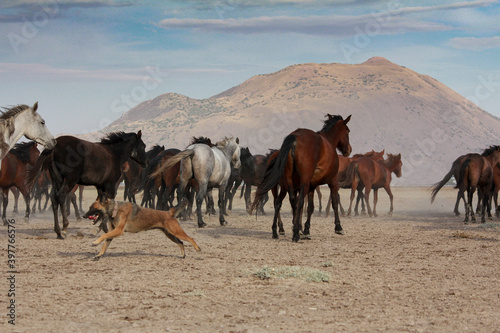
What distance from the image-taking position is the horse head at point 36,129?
32.8ft

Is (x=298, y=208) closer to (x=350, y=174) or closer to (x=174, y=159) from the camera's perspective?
(x=174, y=159)

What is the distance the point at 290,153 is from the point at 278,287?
4840 mm

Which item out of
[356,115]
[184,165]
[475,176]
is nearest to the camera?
[184,165]

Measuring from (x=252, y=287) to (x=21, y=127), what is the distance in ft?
16.7

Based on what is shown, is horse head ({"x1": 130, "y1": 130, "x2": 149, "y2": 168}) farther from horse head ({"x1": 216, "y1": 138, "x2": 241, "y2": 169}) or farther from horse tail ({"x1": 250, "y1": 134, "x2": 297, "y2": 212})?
horse head ({"x1": 216, "y1": 138, "x2": 241, "y2": 169})

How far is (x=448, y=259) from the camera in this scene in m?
10.1

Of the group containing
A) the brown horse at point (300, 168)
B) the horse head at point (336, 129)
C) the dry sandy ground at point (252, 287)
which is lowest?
the dry sandy ground at point (252, 287)

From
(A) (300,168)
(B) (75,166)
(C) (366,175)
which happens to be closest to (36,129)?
(B) (75,166)

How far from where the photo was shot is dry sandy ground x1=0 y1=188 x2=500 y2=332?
576 cm

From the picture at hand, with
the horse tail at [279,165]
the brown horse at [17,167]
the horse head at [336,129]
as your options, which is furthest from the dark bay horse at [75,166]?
the horse head at [336,129]

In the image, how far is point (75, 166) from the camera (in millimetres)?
12273

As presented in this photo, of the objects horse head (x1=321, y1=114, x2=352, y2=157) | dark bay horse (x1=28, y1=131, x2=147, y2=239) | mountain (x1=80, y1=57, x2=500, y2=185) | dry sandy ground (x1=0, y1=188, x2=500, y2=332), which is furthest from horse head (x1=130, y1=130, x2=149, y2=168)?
mountain (x1=80, y1=57, x2=500, y2=185)

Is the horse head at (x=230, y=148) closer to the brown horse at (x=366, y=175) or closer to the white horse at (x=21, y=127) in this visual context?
the brown horse at (x=366, y=175)

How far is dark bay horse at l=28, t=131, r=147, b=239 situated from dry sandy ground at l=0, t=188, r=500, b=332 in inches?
39.5
